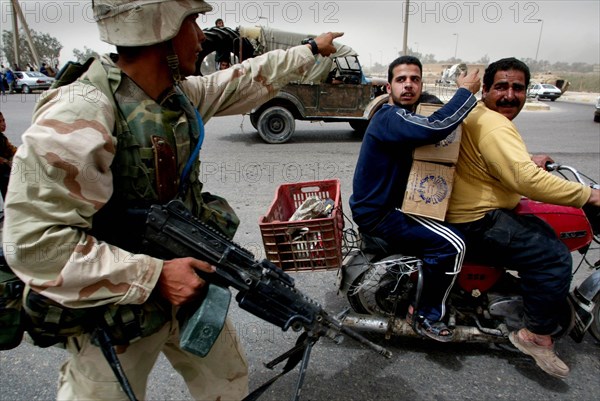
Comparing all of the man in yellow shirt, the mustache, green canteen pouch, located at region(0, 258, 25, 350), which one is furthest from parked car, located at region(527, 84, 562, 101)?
green canteen pouch, located at region(0, 258, 25, 350)

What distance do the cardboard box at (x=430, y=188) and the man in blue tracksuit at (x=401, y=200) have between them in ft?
0.26

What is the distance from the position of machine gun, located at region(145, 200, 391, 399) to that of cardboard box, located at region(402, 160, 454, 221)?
94 cm

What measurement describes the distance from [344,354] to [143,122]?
75.0 inches

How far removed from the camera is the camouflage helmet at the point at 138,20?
4.41 ft

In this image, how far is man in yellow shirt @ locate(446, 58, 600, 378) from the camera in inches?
84.9

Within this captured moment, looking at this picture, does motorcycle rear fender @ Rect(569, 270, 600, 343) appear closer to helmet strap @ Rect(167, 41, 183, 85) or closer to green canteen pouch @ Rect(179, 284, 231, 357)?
green canteen pouch @ Rect(179, 284, 231, 357)

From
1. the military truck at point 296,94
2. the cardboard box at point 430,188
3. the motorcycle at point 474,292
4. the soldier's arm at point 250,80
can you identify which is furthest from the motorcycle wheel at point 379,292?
the military truck at point 296,94

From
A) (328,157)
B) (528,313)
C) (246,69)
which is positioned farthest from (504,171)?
(328,157)

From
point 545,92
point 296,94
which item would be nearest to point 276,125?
point 296,94

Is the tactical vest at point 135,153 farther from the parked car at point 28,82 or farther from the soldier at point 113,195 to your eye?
the parked car at point 28,82

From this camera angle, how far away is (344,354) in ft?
8.55

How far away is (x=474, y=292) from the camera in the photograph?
2590 millimetres

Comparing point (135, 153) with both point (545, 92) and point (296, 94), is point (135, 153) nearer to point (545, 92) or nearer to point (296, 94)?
point (296, 94)

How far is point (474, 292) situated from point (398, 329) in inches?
20.8
